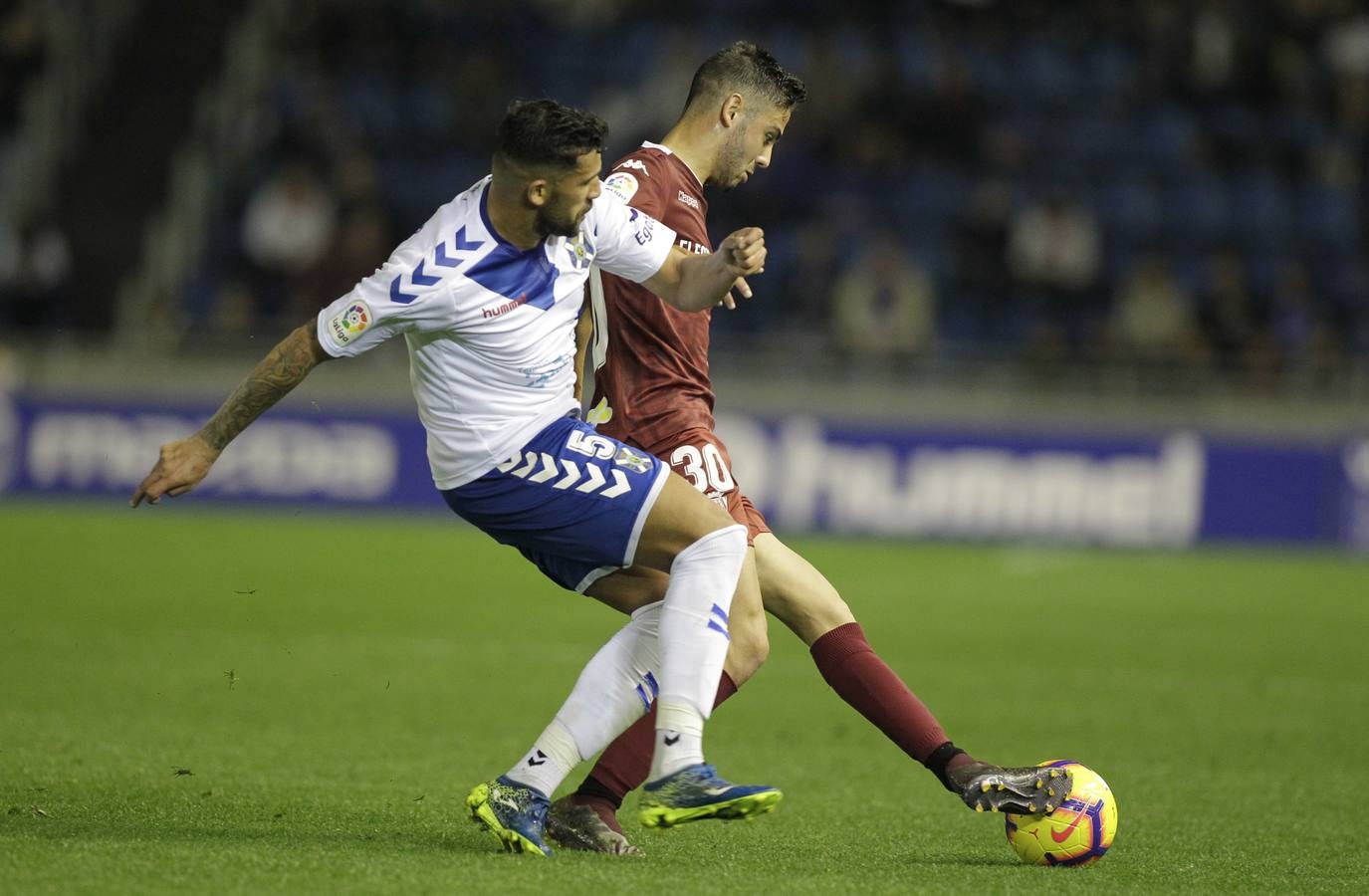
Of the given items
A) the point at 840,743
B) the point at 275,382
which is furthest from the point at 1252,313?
the point at 275,382

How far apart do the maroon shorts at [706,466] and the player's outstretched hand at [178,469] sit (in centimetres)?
128

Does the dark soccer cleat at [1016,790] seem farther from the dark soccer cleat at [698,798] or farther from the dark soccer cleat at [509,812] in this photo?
the dark soccer cleat at [509,812]

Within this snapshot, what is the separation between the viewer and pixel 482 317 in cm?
461

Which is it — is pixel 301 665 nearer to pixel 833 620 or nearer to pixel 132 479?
pixel 833 620

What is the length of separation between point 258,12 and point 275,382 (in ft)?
53.4

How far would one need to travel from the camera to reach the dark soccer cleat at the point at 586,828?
492 cm

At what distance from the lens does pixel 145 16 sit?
20234mm

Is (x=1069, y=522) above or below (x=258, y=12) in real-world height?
below

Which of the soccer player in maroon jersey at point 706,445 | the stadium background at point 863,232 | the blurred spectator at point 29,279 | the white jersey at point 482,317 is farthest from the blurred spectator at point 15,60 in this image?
the white jersey at point 482,317

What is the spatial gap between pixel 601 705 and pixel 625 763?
0.30 metres

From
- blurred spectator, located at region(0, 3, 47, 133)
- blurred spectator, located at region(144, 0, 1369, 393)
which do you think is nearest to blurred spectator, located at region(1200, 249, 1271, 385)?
blurred spectator, located at region(144, 0, 1369, 393)

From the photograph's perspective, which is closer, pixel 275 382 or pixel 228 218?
pixel 275 382

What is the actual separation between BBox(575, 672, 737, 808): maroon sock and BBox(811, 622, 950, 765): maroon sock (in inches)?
12.5

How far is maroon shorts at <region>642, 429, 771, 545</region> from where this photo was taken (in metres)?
5.18
